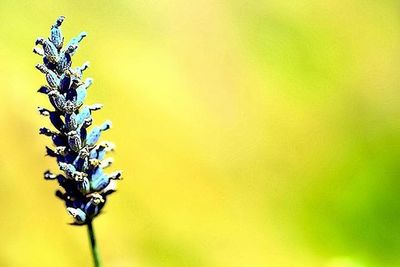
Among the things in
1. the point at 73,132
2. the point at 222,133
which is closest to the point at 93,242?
the point at 73,132

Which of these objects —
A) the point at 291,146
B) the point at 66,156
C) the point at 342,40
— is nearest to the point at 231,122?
the point at 291,146

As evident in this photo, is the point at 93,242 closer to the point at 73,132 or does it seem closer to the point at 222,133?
the point at 73,132

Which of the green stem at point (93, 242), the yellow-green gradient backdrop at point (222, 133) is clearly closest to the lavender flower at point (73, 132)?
A: the green stem at point (93, 242)

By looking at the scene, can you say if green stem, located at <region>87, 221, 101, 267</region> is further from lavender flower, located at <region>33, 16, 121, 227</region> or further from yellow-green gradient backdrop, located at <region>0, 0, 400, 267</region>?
yellow-green gradient backdrop, located at <region>0, 0, 400, 267</region>

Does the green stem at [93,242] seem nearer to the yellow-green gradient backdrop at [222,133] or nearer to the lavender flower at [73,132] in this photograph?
the lavender flower at [73,132]

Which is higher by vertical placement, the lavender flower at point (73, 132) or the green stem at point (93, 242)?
the lavender flower at point (73, 132)

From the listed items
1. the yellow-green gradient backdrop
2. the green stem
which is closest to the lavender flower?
the green stem

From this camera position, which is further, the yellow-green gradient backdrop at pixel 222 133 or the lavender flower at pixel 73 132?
the yellow-green gradient backdrop at pixel 222 133
